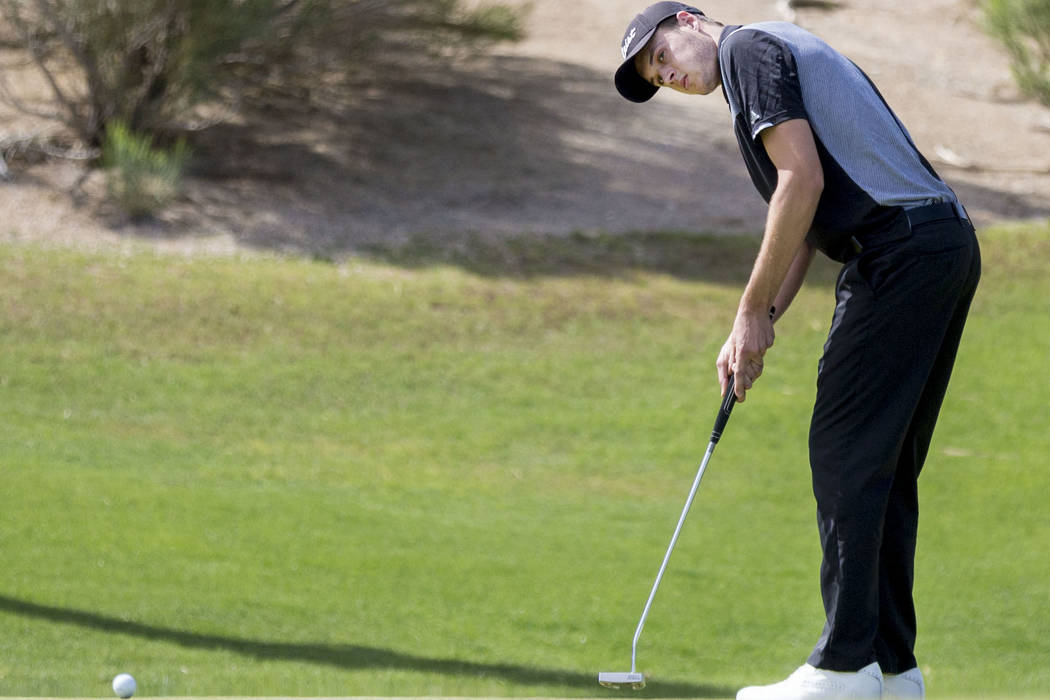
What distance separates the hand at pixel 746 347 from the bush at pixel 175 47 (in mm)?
9654

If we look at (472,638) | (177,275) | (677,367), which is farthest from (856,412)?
(177,275)

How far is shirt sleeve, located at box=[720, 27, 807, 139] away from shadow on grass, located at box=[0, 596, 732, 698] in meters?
2.22

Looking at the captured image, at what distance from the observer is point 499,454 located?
815cm

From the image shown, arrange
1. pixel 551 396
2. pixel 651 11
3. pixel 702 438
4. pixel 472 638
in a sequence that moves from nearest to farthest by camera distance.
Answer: pixel 651 11 < pixel 472 638 < pixel 702 438 < pixel 551 396

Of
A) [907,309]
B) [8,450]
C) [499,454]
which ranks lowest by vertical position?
[499,454]

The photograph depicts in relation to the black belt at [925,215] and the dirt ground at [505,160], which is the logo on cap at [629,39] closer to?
the black belt at [925,215]

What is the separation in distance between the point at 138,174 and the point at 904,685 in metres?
9.78

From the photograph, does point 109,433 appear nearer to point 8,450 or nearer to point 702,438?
point 8,450

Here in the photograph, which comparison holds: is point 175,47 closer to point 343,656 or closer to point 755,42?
point 343,656

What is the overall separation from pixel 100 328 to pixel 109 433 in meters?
1.94

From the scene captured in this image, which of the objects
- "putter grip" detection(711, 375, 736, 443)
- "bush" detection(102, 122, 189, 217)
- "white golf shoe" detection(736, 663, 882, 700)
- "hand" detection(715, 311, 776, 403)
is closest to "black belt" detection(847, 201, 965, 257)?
"hand" detection(715, 311, 776, 403)

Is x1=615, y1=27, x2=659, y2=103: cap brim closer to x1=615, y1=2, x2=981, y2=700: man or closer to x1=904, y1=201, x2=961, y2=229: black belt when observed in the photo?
x1=615, y1=2, x2=981, y2=700: man

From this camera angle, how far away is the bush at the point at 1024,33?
14.6 meters

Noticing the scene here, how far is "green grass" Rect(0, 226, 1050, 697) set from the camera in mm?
4922
